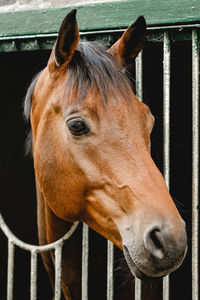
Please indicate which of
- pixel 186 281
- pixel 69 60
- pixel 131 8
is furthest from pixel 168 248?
pixel 186 281

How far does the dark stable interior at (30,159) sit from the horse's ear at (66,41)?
864mm

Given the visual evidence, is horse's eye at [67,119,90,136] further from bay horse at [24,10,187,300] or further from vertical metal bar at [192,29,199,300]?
vertical metal bar at [192,29,199,300]

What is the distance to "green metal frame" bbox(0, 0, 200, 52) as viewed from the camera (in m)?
1.83

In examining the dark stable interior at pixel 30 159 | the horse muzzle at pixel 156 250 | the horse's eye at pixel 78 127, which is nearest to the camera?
the horse muzzle at pixel 156 250

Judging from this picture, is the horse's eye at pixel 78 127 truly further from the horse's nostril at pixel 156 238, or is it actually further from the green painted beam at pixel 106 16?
the green painted beam at pixel 106 16

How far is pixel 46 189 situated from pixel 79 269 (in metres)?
0.71

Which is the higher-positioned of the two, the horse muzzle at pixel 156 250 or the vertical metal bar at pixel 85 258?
the horse muzzle at pixel 156 250

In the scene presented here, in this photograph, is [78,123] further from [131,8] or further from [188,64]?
[188,64]

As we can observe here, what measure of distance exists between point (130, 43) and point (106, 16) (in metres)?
0.36

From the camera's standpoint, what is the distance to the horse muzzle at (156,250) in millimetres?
1199

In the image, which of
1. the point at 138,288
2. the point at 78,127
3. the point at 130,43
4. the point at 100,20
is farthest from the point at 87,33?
the point at 138,288

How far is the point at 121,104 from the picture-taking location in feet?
4.80

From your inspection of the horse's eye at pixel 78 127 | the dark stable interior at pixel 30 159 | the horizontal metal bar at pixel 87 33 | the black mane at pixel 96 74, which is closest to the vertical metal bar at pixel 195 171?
the horizontal metal bar at pixel 87 33

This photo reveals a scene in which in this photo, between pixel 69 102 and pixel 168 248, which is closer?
pixel 168 248
